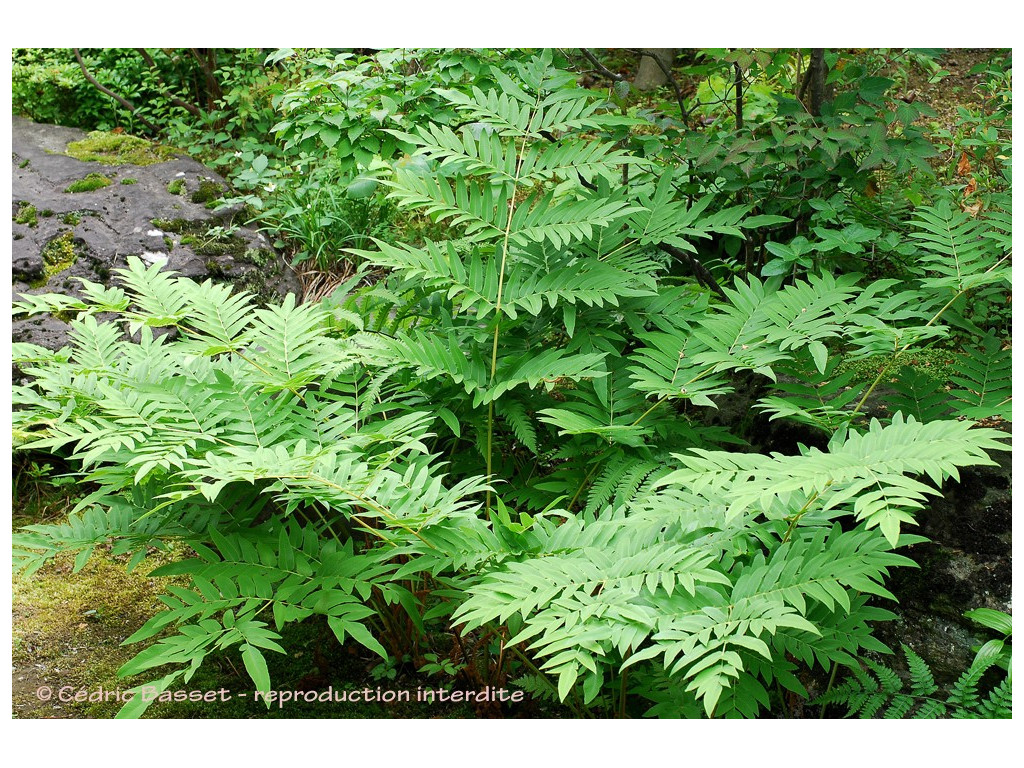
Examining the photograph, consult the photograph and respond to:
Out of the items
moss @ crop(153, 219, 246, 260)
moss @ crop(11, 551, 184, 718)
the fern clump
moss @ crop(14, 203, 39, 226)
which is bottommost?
moss @ crop(11, 551, 184, 718)

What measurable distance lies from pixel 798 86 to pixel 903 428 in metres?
1.50

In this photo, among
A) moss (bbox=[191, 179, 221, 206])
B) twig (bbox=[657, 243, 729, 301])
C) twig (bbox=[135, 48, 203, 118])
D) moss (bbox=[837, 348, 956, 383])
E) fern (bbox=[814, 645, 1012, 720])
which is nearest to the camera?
Result: fern (bbox=[814, 645, 1012, 720])

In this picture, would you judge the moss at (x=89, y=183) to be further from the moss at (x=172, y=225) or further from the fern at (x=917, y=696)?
the fern at (x=917, y=696)

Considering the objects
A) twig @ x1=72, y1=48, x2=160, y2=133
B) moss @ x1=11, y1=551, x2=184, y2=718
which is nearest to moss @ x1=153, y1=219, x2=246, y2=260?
moss @ x1=11, y1=551, x2=184, y2=718

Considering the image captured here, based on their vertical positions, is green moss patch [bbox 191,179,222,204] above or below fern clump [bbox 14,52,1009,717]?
above

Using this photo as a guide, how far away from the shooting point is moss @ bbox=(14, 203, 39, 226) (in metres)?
3.33

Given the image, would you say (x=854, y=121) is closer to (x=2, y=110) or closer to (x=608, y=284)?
(x=608, y=284)

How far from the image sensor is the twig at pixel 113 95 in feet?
15.6

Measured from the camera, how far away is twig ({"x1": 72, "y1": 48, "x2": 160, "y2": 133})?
477cm

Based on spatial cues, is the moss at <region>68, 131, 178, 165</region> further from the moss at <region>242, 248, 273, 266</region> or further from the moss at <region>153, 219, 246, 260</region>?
the moss at <region>242, 248, 273, 266</region>

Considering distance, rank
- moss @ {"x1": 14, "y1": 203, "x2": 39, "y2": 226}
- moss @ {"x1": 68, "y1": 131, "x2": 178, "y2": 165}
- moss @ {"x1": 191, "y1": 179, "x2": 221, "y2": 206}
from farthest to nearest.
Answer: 1. moss @ {"x1": 68, "y1": 131, "x2": 178, "y2": 165}
2. moss @ {"x1": 191, "y1": 179, "x2": 221, "y2": 206}
3. moss @ {"x1": 14, "y1": 203, "x2": 39, "y2": 226}

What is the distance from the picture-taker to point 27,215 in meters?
3.35

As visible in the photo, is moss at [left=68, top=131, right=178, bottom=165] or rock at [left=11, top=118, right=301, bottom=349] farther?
moss at [left=68, top=131, right=178, bottom=165]

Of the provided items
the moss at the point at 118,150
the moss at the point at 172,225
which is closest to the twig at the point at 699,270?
the moss at the point at 172,225
